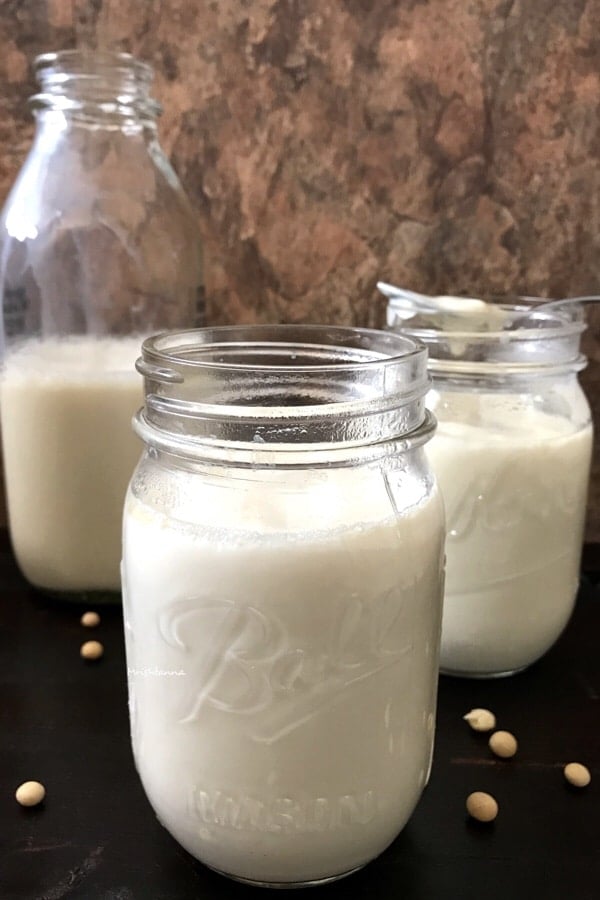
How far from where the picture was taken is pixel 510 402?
2.52 feet

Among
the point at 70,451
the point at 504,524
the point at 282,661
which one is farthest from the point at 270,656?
the point at 70,451

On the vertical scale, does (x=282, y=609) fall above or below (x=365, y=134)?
below

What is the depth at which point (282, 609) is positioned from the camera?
1.60ft

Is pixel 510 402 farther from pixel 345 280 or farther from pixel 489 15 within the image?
pixel 489 15

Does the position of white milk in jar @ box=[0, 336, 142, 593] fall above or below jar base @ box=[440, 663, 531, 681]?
above

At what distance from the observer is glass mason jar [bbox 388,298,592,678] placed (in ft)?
2.42

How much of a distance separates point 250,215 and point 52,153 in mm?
232

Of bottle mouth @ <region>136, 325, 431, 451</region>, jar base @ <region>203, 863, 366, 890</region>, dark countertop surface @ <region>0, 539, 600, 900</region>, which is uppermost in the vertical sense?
bottle mouth @ <region>136, 325, 431, 451</region>

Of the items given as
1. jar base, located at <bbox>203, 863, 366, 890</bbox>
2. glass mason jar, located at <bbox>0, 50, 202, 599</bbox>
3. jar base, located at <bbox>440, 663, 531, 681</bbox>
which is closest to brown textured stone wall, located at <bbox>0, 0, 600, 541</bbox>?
glass mason jar, located at <bbox>0, 50, 202, 599</bbox>

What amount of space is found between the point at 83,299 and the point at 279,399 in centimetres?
41

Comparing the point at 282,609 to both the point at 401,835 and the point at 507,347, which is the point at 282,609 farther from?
the point at 507,347

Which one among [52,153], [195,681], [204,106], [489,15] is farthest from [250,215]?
[195,681]

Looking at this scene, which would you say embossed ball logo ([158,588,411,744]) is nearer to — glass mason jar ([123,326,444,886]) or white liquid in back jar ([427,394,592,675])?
glass mason jar ([123,326,444,886])

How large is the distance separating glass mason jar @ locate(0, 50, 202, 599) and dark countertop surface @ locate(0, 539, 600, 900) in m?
0.13
